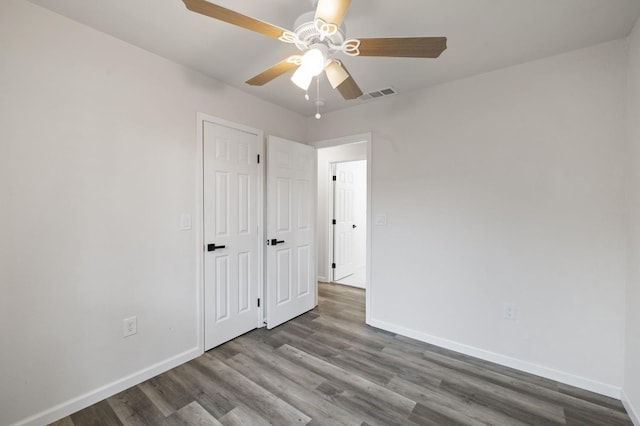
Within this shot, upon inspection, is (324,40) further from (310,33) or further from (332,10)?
(332,10)

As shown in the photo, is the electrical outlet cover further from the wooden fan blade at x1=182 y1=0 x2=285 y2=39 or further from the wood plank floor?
the wooden fan blade at x1=182 y1=0 x2=285 y2=39

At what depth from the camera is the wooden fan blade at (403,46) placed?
50.5 inches

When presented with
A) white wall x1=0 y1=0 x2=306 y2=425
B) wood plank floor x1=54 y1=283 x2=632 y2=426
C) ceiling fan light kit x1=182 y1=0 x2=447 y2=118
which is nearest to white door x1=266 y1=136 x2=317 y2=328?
wood plank floor x1=54 y1=283 x2=632 y2=426

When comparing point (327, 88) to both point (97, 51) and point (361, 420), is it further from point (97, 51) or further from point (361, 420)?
point (361, 420)

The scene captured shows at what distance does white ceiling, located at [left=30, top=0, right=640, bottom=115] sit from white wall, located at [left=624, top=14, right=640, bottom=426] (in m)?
0.26

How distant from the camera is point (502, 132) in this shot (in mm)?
2299

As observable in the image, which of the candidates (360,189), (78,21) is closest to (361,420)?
(78,21)

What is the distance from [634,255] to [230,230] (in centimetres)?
304

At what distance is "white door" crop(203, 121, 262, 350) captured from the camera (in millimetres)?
2488

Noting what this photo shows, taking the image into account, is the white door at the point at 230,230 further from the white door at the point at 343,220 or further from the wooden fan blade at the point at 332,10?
the white door at the point at 343,220

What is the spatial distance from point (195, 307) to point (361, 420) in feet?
5.27

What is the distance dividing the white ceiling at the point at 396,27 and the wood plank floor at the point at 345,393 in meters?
2.50

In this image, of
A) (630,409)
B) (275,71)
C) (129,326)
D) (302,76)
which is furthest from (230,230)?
(630,409)

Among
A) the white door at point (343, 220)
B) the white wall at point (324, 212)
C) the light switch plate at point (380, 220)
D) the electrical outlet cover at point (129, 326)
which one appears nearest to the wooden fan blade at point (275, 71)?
the light switch plate at point (380, 220)
